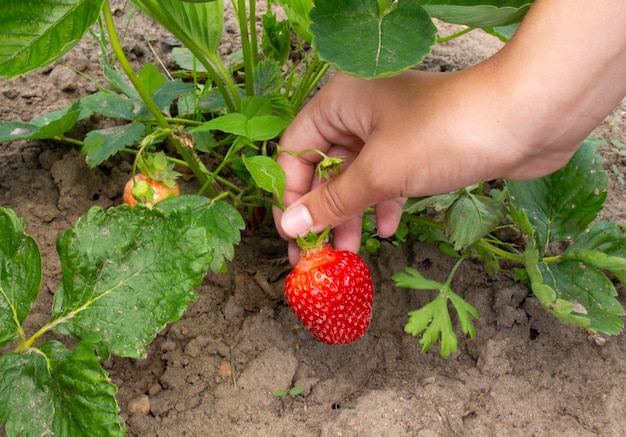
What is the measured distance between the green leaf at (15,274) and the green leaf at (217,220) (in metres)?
0.27

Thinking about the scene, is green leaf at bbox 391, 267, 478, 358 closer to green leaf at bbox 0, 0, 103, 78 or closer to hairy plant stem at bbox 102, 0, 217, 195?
hairy plant stem at bbox 102, 0, 217, 195

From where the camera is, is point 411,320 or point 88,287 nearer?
point 88,287

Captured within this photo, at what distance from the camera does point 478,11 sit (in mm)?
834

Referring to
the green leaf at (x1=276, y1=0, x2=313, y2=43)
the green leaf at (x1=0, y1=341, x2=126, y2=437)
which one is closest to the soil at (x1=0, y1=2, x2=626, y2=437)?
the green leaf at (x1=0, y1=341, x2=126, y2=437)

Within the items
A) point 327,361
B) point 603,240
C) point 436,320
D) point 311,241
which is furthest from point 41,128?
point 603,240

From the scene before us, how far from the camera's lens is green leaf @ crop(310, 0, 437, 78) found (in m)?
0.80

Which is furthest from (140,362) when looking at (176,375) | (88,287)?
(88,287)

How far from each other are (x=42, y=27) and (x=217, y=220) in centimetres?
49

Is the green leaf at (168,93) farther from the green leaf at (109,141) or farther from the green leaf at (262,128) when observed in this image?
the green leaf at (262,128)

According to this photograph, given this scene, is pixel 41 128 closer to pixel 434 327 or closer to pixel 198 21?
pixel 198 21

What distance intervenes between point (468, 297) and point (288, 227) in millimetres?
468

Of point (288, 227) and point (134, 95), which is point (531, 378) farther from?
point (134, 95)

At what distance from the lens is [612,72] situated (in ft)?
2.93

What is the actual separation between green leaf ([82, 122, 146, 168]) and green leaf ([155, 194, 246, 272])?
0.21 m
